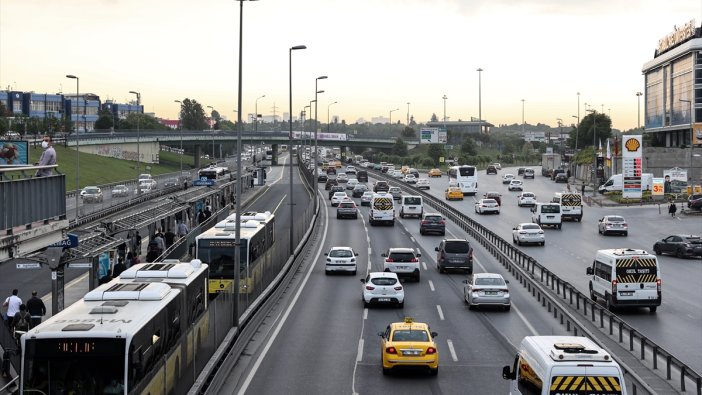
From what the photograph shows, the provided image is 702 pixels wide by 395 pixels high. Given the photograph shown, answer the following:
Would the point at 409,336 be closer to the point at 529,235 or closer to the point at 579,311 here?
the point at 579,311

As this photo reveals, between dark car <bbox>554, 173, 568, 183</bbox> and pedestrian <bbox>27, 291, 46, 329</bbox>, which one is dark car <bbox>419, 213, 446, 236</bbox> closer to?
pedestrian <bbox>27, 291, 46, 329</bbox>

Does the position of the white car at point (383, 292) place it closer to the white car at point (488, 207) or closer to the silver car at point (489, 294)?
the silver car at point (489, 294)

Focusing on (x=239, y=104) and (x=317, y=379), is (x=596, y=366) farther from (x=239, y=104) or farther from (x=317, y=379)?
(x=239, y=104)

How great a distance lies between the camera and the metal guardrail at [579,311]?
69.6 feet

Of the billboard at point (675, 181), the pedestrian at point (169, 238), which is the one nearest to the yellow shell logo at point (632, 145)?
the billboard at point (675, 181)

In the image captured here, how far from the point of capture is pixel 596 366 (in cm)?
1412

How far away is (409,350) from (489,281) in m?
11.6

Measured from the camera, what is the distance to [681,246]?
51906 millimetres

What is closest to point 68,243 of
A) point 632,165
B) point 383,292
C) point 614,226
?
point 383,292

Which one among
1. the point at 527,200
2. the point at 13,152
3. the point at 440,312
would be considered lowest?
the point at 440,312

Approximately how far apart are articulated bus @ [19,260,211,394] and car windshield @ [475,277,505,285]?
15.6 metres

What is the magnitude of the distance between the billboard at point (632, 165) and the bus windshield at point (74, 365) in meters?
76.7

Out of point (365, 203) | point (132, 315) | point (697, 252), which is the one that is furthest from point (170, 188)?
point (132, 315)

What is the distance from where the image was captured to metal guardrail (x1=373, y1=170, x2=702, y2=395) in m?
21.2
